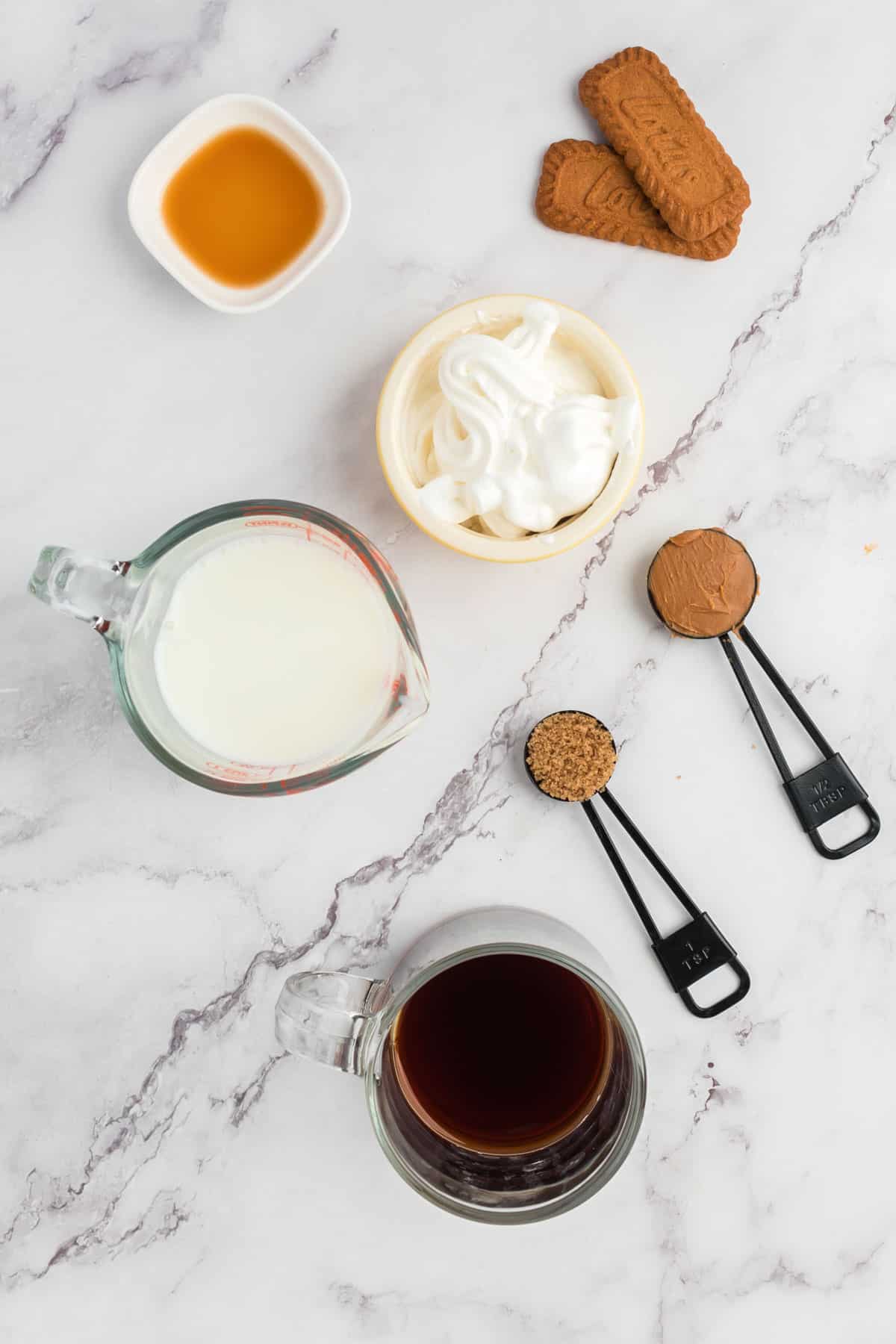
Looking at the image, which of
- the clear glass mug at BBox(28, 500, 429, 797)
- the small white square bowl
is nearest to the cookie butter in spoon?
the clear glass mug at BBox(28, 500, 429, 797)

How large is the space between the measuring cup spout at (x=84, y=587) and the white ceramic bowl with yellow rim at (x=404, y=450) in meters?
0.26

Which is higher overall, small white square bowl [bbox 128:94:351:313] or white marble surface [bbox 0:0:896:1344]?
small white square bowl [bbox 128:94:351:313]

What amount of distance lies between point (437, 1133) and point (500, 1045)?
9 cm

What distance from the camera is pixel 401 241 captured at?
3.30 feet

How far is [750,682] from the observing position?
103 centimetres

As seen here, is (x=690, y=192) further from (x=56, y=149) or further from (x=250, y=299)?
(x=56, y=149)

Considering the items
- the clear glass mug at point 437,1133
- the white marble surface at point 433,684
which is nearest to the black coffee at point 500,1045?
the clear glass mug at point 437,1133

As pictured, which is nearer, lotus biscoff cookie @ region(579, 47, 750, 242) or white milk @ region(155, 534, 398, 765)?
white milk @ region(155, 534, 398, 765)

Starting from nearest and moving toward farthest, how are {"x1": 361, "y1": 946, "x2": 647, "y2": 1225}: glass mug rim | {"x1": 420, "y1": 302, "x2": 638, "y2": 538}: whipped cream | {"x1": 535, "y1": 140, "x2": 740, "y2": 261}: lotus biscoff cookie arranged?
{"x1": 361, "y1": 946, "x2": 647, "y2": 1225}: glass mug rim → {"x1": 420, "y1": 302, "x2": 638, "y2": 538}: whipped cream → {"x1": 535, "y1": 140, "x2": 740, "y2": 261}: lotus biscoff cookie

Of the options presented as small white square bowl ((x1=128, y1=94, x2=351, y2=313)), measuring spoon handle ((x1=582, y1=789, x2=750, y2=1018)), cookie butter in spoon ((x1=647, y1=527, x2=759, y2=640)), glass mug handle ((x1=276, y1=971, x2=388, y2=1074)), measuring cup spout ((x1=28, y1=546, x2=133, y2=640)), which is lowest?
measuring spoon handle ((x1=582, y1=789, x2=750, y2=1018))

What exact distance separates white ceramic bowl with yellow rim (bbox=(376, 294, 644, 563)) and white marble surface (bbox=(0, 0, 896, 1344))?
96 mm

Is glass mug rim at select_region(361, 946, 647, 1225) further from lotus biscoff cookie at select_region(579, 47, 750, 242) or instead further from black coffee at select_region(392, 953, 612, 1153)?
lotus biscoff cookie at select_region(579, 47, 750, 242)

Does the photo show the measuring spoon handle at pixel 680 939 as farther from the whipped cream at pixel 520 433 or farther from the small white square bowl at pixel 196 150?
the small white square bowl at pixel 196 150

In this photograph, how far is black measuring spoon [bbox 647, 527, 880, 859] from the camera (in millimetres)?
982
